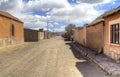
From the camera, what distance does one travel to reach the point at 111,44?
16953 mm

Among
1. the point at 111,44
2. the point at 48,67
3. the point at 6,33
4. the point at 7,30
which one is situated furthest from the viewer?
the point at 7,30

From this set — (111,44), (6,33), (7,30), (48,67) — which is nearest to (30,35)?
(7,30)

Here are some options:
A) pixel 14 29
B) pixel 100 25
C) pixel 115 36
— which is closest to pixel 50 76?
pixel 115 36

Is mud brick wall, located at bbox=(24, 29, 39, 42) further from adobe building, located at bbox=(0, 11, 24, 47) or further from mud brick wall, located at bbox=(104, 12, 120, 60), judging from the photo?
mud brick wall, located at bbox=(104, 12, 120, 60)

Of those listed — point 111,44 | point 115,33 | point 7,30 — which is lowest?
point 111,44

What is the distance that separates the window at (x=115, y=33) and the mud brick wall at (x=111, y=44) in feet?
0.86

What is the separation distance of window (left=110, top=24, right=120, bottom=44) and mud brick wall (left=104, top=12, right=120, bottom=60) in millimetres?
263

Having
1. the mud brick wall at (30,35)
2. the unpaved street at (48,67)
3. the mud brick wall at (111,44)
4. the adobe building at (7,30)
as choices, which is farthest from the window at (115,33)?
the mud brick wall at (30,35)

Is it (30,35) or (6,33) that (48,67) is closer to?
(6,33)

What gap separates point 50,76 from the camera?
1052 cm

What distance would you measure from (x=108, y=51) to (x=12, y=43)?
83.9 feet

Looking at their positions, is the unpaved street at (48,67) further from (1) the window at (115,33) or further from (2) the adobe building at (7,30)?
(2) the adobe building at (7,30)

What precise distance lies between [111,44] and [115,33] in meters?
1.00

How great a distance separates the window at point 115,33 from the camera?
610 inches
